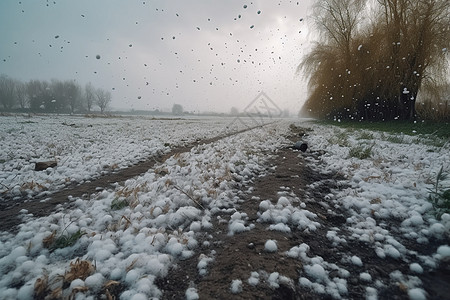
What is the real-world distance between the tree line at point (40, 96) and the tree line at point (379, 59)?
58.7 metres

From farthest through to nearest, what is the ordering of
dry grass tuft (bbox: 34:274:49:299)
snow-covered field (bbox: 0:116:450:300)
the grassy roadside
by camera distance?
the grassy roadside
snow-covered field (bbox: 0:116:450:300)
dry grass tuft (bbox: 34:274:49:299)

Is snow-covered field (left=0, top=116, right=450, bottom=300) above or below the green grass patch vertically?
below

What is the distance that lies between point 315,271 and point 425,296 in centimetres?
63

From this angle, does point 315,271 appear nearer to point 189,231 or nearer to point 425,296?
point 425,296

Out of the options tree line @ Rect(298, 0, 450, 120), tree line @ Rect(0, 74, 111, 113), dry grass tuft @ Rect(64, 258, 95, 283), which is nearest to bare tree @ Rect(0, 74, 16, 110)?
tree line @ Rect(0, 74, 111, 113)

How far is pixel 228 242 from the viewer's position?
2.04m

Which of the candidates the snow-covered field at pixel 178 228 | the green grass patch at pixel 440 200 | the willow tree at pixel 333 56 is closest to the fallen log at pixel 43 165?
the snow-covered field at pixel 178 228

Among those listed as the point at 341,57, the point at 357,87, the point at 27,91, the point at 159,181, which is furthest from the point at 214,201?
the point at 27,91

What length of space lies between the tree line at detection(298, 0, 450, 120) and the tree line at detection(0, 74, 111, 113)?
2312 inches

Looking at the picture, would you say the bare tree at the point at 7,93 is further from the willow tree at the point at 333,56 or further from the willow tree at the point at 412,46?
the willow tree at the point at 412,46

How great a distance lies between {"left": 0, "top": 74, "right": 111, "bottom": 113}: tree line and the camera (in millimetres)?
52469

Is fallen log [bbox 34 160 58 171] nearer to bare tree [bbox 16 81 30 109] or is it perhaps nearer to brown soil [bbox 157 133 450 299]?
brown soil [bbox 157 133 450 299]

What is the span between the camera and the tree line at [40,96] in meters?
52.5

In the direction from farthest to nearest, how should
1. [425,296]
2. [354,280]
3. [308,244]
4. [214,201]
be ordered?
[214,201], [308,244], [354,280], [425,296]
